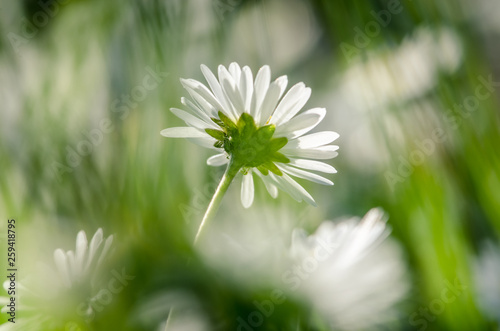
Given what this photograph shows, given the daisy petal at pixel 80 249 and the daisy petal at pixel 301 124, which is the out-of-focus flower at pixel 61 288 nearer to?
the daisy petal at pixel 80 249

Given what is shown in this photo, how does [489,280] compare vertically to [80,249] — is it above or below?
below

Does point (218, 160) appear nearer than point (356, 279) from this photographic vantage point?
No

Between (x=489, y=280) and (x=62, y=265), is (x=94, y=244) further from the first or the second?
(x=489, y=280)

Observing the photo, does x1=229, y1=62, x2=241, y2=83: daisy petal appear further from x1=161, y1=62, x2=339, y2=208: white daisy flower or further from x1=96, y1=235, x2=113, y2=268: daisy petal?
x1=96, y1=235, x2=113, y2=268: daisy petal

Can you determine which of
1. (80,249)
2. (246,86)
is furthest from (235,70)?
(80,249)

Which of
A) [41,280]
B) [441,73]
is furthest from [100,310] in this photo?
[441,73]
